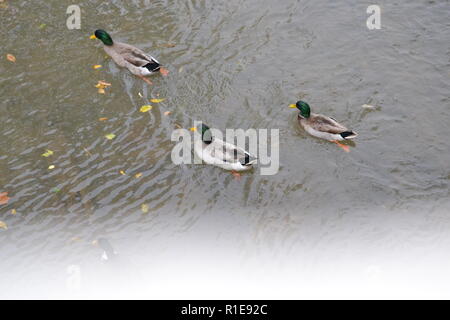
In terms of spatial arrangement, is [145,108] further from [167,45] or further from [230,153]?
[230,153]

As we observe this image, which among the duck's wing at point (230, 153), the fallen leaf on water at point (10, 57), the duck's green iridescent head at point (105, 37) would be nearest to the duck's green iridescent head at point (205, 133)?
the duck's wing at point (230, 153)

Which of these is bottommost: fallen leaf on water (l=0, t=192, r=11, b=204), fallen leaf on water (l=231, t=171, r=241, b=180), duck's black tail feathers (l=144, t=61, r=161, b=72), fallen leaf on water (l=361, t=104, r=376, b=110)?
fallen leaf on water (l=0, t=192, r=11, b=204)

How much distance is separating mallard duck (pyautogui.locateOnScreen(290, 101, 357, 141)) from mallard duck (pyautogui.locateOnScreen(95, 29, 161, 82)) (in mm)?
2925

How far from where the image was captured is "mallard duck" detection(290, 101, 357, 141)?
7.98 m

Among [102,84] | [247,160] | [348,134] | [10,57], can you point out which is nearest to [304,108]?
[348,134]

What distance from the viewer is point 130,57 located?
947cm

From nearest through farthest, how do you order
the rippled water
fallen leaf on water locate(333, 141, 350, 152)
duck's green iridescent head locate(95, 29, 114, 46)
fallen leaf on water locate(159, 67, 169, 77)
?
the rippled water < fallen leaf on water locate(333, 141, 350, 152) < fallen leaf on water locate(159, 67, 169, 77) < duck's green iridescent head locate(95, 29, 114, 46)

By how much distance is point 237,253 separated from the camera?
6809mm

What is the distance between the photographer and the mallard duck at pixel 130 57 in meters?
9.32

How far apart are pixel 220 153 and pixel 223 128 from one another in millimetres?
870

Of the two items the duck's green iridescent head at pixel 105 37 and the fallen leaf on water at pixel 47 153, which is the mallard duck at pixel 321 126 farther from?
the fallen leaf on water at pixel 47 153

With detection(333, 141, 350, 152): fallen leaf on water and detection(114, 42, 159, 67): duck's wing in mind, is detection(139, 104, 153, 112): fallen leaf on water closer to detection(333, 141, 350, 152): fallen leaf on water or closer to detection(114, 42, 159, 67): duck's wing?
detection(114, 42, 159, 67): duck's wing

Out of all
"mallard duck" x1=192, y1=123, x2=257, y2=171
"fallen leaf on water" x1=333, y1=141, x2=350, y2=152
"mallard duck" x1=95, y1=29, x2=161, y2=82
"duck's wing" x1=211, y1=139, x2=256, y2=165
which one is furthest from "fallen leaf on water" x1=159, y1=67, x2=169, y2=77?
"fallen leaf on water" x1=333, y1=141, x2=350, y2=152

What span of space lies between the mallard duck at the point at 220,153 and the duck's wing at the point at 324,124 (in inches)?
50.8
